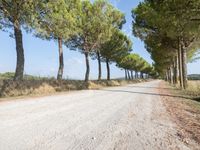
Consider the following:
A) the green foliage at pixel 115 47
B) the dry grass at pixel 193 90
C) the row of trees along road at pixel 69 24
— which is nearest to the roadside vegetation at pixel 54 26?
the row of trees along road at pixel 69 24

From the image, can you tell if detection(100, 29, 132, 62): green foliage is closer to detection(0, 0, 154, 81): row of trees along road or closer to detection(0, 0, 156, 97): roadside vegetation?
detection(0, 0, 154, 81): row of trees along road

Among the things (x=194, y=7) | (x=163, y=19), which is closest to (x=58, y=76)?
(x=163, y=19)

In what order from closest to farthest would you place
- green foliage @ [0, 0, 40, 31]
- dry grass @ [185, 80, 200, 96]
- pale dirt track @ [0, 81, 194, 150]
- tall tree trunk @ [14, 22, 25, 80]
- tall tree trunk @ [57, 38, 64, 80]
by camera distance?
pale dirt track @ [0, 81, 194, 150]
green foliage @ [0, 0, 40, 31]
tall tree trunk @ [14, 22, 25, 80]
dry grass @ [185, 80, 200, 96]
tall tree trunk @ [57, 38, 64, 80]

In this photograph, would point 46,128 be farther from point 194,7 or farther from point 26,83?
point 26,83

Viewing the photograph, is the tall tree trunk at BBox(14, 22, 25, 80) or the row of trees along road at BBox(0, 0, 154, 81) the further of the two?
the tall tree trunk at BBox(14, 22, 25, 80)

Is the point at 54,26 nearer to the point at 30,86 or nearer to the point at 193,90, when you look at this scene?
the point at 30,86

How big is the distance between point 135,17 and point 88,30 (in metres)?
9.88

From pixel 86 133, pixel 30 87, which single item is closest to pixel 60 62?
pixel 30 87

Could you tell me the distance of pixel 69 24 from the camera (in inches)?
1005

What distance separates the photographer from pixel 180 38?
107 feet

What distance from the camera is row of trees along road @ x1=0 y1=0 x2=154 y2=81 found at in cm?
2180

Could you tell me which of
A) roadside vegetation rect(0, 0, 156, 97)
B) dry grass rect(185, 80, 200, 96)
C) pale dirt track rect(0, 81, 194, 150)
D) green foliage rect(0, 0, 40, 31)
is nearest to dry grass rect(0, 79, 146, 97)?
roadside vegetation rect(0, 0, 156, 97)

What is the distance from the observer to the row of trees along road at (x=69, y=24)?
2180 centimetres

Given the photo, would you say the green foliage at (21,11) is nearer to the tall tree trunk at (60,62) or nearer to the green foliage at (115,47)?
the tall tree trunk at (60,62)
